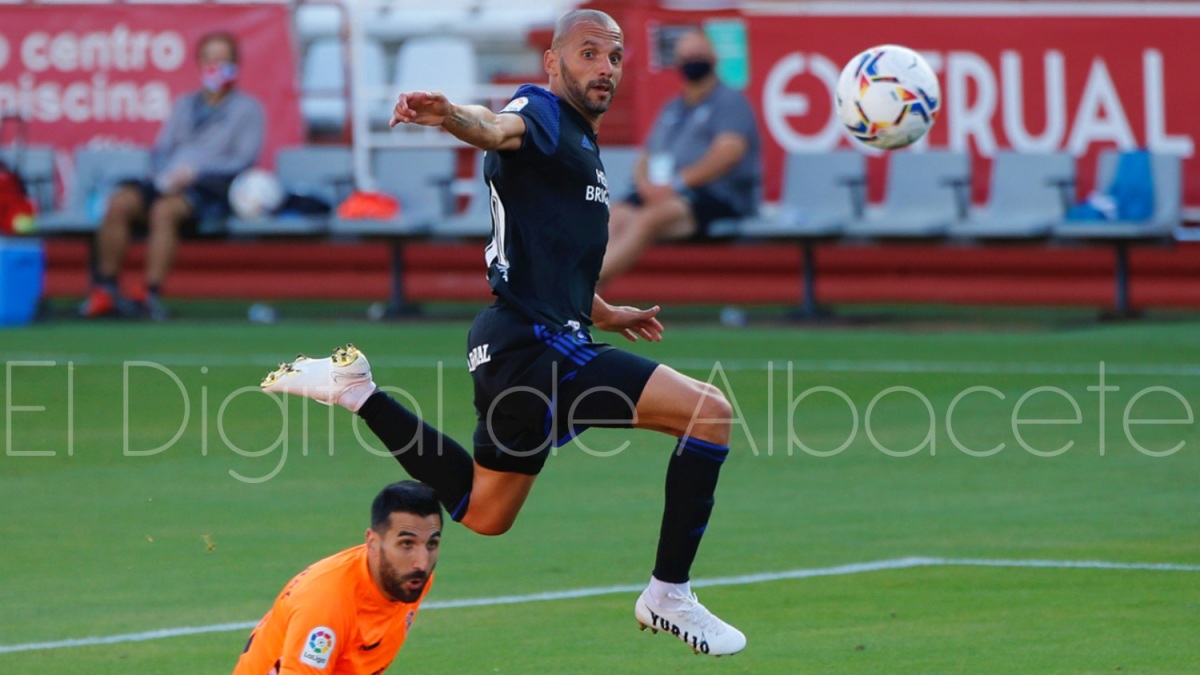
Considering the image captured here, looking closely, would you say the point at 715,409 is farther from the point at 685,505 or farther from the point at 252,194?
the point at 252,194

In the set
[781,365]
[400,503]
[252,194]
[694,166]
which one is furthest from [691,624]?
[252,194]

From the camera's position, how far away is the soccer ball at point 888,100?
32.5 feet

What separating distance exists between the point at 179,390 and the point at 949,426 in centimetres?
571

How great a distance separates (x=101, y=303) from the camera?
745 inches

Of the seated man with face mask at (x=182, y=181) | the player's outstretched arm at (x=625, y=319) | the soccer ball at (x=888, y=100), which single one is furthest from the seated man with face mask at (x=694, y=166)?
the player's outstretched arm at (x=625, y=319)

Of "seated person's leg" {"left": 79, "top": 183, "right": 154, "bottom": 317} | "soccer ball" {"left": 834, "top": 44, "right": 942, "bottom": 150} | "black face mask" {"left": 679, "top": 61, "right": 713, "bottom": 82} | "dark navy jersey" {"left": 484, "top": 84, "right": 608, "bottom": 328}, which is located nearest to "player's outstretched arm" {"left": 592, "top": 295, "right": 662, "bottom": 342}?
"dark navy jersey" {"left": 484, "top": 84, "right": 608, "bottom": 328}

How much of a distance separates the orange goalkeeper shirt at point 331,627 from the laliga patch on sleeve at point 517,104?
65.3 inches

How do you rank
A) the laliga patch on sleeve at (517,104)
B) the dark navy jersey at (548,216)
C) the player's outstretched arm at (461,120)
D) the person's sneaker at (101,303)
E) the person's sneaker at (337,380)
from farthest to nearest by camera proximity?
the person's sneaker at (101,303) → the person's sneaker at (337,380) → the dark navy jersey at (548,216) → the laliga patch on sleeve at (517,104) → the player's outstretched arm at (461,120)

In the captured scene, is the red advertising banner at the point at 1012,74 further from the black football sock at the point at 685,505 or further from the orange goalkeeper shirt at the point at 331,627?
the orange goalkeeper shirt at the point at 331,627

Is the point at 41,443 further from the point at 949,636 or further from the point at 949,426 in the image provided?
the point at 949,636

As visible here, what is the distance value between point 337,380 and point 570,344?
1.06 m

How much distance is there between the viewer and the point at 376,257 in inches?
825

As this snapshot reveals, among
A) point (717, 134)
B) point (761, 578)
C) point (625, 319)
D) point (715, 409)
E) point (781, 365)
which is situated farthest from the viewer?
point (717, 134)

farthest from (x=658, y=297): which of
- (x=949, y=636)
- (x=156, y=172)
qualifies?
(x=949, y=636)
